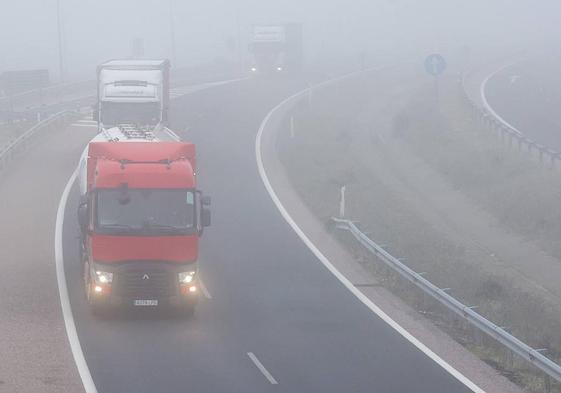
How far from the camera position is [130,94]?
40281mm

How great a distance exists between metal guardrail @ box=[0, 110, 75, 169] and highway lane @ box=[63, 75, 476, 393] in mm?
9763

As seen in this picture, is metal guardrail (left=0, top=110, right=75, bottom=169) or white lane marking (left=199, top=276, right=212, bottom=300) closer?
white lane marking (left=199, top=276, right=212, bottom=300)

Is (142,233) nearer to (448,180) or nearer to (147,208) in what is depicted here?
(147,208)

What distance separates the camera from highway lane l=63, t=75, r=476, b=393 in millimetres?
16688

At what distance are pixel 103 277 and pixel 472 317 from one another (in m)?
6.43

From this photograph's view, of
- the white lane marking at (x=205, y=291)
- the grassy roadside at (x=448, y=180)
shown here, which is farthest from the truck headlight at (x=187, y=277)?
the grassy roadside at (x=448, y=180)

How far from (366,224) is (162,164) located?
41.6 feet

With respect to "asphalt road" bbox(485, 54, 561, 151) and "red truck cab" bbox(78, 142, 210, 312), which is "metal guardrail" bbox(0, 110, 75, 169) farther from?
"asphalt road" bbox(485, 54, 561, 151)

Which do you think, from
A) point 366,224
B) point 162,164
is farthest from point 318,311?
point 366,224

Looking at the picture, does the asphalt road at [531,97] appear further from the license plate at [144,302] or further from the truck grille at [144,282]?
the license plate at [144,302]

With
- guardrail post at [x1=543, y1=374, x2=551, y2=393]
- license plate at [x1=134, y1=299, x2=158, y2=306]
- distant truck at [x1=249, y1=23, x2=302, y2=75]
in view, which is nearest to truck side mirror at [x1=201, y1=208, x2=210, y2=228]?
license plate at [x1=134, y1=299, x2=158, y2=306]

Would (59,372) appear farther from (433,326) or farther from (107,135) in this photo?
(107,135)

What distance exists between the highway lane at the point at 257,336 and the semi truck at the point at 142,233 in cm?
65

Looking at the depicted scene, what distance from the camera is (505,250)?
105 feet
